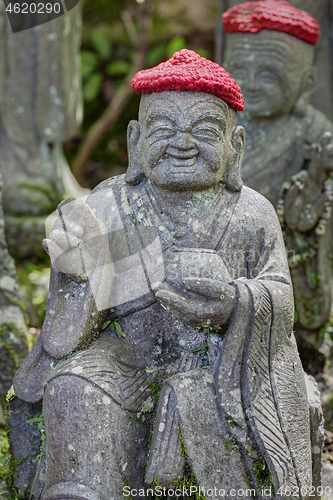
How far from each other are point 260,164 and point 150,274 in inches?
74.9

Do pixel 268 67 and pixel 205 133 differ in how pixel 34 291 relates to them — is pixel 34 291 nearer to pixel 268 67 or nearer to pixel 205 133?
pixel 268 67

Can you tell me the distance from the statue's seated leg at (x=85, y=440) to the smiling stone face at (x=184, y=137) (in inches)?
32.2

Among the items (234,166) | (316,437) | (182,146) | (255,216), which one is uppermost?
(182,146)

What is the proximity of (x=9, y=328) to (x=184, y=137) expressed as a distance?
1.79 meters

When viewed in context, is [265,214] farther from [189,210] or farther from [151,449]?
[151,449]

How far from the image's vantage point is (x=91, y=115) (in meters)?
8.05

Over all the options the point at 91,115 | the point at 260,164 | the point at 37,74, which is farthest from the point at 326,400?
the point at 91,115

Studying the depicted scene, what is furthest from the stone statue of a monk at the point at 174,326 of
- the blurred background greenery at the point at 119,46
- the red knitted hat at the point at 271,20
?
the blurred background greenery at the point at 119,46

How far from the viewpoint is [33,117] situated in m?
5.09

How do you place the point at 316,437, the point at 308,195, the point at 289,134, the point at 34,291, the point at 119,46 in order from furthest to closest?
the point at 119,46
the point at 34,291
the point at 289,134
the point at 308,195
the point at 316,437

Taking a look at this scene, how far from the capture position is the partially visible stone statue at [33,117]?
4.98m

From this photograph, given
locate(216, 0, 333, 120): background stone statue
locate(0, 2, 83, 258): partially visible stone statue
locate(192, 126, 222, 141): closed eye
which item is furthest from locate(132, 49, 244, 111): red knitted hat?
locate(0, 2, 83, 258): partially visible stone statue

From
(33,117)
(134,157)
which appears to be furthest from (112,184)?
(33,117)

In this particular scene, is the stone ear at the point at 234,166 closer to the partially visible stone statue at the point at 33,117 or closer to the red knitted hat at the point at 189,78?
the red knitted hat at the point at 189,78
